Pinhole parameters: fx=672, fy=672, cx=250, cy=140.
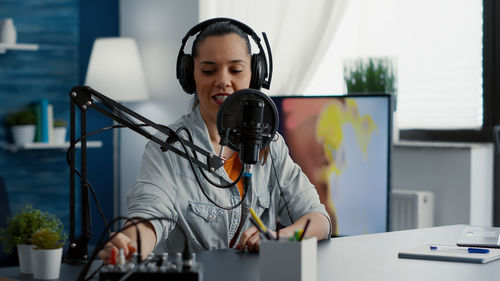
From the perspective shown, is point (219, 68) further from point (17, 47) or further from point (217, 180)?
point (17, 47)

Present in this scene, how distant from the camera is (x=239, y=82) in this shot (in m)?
1.73

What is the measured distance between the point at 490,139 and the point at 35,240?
2236mm

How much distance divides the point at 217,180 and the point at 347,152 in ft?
2.91

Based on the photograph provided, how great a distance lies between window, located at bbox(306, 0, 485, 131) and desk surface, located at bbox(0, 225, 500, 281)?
5.11ft

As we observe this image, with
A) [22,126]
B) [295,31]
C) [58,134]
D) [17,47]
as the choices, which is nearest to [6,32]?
[17,47]

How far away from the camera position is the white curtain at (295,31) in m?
3.20

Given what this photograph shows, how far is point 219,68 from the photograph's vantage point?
173 centimetres

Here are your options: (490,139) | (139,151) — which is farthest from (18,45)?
(490,139)

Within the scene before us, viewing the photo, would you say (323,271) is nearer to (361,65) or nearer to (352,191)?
(352,191)

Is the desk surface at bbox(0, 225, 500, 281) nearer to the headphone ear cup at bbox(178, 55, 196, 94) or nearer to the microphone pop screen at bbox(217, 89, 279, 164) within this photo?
the microphone pop screen at bbox(217, 89, 279, 164)

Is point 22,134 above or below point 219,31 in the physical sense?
below

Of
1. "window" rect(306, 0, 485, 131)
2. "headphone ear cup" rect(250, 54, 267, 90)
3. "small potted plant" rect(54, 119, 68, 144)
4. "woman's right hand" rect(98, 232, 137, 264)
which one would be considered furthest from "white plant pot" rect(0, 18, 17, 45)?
"woman's right hand" rect(98, 232, 137, 264)

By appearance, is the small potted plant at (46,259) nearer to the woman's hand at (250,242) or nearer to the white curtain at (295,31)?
the woman's hand at (250,242)

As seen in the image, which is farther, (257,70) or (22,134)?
(22,134)
